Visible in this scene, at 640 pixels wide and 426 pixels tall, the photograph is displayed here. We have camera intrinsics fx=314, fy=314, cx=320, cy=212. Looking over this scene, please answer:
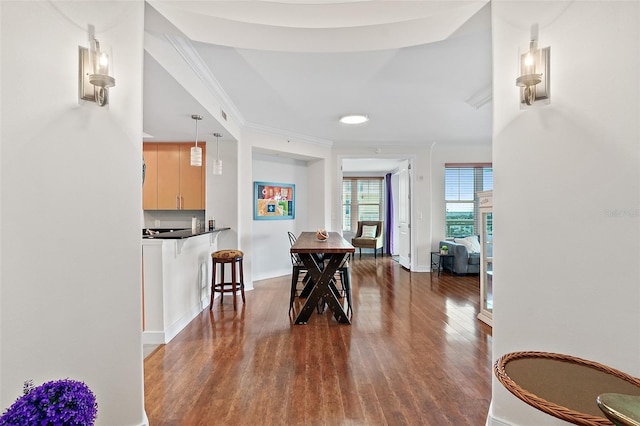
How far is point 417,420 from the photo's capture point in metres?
1.78

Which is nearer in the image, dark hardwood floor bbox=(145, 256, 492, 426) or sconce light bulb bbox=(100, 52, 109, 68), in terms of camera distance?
sconce light bulb bbox=(100, 52, 109, 68)

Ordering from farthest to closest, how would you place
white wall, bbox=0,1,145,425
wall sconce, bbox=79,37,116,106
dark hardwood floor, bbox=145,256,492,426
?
1. dark hardwood floor, bbox=145,256,492,426
2. wall sconce, bbox=79,37,116,106
3. white wall, bbox=0,1,145,425

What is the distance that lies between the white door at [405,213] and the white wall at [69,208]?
18.3 ft

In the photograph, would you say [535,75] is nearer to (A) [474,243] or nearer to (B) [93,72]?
(B) [93,72]

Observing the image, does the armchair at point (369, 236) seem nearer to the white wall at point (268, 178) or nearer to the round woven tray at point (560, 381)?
the white wall at point (268, 178)

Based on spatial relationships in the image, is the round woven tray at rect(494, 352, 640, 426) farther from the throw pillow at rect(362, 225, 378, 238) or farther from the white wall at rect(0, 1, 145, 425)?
the throw pillow at rect(362, 225, 378, 238)

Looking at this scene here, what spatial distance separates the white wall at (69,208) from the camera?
1283 millimetres

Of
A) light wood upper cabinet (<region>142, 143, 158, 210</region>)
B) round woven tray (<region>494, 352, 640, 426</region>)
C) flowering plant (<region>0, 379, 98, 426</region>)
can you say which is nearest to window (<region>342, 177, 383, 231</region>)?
light wood upper cabinet (<region>142, 143, 158, 210</region>)

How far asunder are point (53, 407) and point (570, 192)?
2.19 meters

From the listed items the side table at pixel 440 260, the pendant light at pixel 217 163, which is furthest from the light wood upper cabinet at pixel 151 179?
the side table at pixel 440 260

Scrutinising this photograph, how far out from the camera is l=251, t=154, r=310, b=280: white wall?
5.50m

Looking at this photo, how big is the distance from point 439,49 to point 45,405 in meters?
3.11

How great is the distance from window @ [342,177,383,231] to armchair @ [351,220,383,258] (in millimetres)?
424

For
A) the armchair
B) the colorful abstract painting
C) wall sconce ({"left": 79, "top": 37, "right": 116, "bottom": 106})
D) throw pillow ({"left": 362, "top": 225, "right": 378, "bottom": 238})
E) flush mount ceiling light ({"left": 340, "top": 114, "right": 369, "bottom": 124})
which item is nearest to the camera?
wall sconce ({"left": 79, "top": 37, "right": 116, "bottom": 106})
